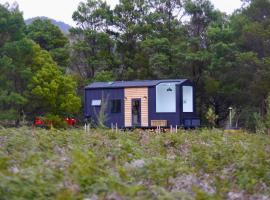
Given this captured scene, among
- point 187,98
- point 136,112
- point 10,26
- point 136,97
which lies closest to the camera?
point 136,97

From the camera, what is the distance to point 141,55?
3328cm

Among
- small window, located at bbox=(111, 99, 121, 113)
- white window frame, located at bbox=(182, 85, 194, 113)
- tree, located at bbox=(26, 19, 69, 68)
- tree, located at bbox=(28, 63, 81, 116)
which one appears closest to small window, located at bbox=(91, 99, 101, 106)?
small window, located at bbox=(111, 99, 121, 113)

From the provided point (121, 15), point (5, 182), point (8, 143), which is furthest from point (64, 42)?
point (5, 182)

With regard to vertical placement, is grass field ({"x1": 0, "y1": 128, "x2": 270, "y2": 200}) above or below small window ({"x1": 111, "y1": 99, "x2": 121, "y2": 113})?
below

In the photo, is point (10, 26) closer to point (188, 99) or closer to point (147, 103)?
point (147, 103)

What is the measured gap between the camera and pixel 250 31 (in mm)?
28047

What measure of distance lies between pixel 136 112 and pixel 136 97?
69 cm

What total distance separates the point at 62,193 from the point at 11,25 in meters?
25.4

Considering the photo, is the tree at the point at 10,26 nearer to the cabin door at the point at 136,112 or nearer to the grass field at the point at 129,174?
the cabin door at the point at 136,112

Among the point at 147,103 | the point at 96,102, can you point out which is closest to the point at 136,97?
the point at 147,103

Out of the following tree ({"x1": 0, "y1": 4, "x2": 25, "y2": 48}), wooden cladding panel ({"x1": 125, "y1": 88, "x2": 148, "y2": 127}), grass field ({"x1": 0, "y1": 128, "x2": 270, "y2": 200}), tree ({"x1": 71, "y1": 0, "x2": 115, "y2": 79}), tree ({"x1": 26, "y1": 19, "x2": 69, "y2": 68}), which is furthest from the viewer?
tree ({"x1": 26, "y1": 19, "x2": 69, "y2": 68})

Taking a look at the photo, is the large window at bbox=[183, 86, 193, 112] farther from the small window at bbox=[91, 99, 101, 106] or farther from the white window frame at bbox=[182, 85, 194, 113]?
the small window at bbox=[91, 99, 101, 106]

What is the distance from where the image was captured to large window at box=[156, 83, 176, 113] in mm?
24531

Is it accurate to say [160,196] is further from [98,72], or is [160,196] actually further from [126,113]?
[98,72]
